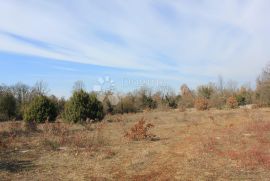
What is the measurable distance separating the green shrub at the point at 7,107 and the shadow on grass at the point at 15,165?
→ 1835cm

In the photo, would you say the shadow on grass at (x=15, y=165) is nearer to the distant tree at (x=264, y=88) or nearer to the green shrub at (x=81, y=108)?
the green shrub at (x=81, y=108)

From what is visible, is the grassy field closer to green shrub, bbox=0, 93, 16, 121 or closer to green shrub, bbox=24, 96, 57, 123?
green shrub, bbox=24, 96, 57, 123

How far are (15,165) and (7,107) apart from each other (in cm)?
1983

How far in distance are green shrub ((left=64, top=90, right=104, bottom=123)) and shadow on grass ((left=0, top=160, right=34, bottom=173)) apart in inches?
404

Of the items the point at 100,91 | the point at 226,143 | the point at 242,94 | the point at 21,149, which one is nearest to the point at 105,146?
the point at 21,149

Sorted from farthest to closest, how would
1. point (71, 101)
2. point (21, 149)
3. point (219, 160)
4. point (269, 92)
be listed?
point (269, 92) → point (71, 101) → point (21, 149) → point (219, 160)

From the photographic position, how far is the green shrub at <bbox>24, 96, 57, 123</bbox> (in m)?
19.8

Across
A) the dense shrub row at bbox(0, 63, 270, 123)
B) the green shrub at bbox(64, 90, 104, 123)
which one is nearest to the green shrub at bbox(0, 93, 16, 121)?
the dense shrub row at bbox(0, 63, 270, 123)

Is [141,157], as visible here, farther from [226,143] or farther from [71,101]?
[71,101]

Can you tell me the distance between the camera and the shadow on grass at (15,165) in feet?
26.6

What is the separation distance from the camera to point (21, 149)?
11.0 metres

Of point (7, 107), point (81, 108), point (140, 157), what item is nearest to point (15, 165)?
point (140, 157)

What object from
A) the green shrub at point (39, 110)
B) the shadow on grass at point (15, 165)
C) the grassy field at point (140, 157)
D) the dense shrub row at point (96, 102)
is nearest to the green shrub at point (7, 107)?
the dense shrub row at point (96, 102)

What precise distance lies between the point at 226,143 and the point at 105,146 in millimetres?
3702
